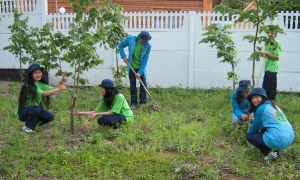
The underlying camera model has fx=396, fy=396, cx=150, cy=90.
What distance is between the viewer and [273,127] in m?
4.73

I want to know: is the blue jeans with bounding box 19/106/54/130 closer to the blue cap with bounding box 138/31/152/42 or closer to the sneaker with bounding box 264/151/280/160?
the blue cap with bounding box 138/31/152/42

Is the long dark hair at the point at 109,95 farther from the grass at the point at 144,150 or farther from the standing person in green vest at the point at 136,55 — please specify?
the standing person in green vest at the point at 136,55

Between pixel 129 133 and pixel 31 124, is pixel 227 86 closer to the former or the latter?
pixel 129 133

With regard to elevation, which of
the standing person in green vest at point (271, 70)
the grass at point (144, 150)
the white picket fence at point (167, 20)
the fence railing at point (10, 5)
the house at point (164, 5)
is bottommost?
the grass at point (144, 150)

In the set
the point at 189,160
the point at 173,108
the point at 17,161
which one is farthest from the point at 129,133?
the point at 173,108

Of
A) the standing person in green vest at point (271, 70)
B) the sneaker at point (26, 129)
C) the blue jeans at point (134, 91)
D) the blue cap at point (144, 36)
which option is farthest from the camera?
the blue jeans at point (134, 91)

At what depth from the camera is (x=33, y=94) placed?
5.73 meters

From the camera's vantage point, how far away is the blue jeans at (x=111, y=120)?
586cm

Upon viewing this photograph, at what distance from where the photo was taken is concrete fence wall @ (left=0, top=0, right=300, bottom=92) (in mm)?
9203

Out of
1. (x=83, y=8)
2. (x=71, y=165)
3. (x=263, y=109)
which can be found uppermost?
(x=83, y=8)

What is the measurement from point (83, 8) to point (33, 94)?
56.6 inches

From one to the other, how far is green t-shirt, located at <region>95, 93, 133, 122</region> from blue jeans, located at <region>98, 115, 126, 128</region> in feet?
0.27

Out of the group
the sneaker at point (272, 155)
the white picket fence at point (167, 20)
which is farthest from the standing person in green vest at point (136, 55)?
the sneaker at point (272, 155)


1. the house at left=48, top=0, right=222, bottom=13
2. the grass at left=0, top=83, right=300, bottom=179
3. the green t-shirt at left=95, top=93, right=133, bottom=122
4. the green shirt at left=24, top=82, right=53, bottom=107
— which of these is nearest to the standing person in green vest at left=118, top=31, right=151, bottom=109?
the grass at left=0, top=83, right=300, bottom=179
